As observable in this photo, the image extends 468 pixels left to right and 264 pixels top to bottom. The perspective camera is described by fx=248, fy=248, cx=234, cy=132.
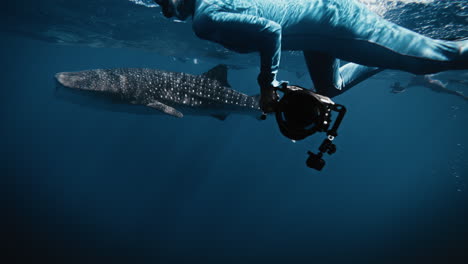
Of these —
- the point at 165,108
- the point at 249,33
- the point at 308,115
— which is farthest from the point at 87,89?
the point at 308,115

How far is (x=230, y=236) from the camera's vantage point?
25.8 m

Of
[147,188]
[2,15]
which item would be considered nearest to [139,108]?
[2,15]

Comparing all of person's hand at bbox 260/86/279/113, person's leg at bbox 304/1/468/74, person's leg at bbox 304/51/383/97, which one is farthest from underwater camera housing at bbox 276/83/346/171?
person's leg at bbox 304/51/383/97

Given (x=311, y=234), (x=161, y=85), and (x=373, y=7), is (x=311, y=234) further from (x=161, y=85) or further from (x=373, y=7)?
(x=161, y=85)

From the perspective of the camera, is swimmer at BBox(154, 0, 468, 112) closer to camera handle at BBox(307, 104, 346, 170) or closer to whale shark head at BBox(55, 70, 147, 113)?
camera handle at BBox(307, 104, 346, 170)

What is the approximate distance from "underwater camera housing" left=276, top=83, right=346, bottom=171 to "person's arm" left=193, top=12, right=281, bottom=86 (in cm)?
44

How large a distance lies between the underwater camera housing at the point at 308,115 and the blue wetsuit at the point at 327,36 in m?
0.50

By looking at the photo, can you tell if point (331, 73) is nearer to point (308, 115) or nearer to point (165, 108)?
point (308, 115)

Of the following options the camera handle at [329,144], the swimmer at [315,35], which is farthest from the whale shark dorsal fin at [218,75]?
the camera handle at [329,144]

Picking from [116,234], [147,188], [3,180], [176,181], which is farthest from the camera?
[176,181]

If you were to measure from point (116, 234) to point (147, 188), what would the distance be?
22103mm

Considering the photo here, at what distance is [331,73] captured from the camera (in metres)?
3.22

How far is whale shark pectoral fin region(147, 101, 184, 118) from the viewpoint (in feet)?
17.4

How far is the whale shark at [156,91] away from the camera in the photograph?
6.08 metres
